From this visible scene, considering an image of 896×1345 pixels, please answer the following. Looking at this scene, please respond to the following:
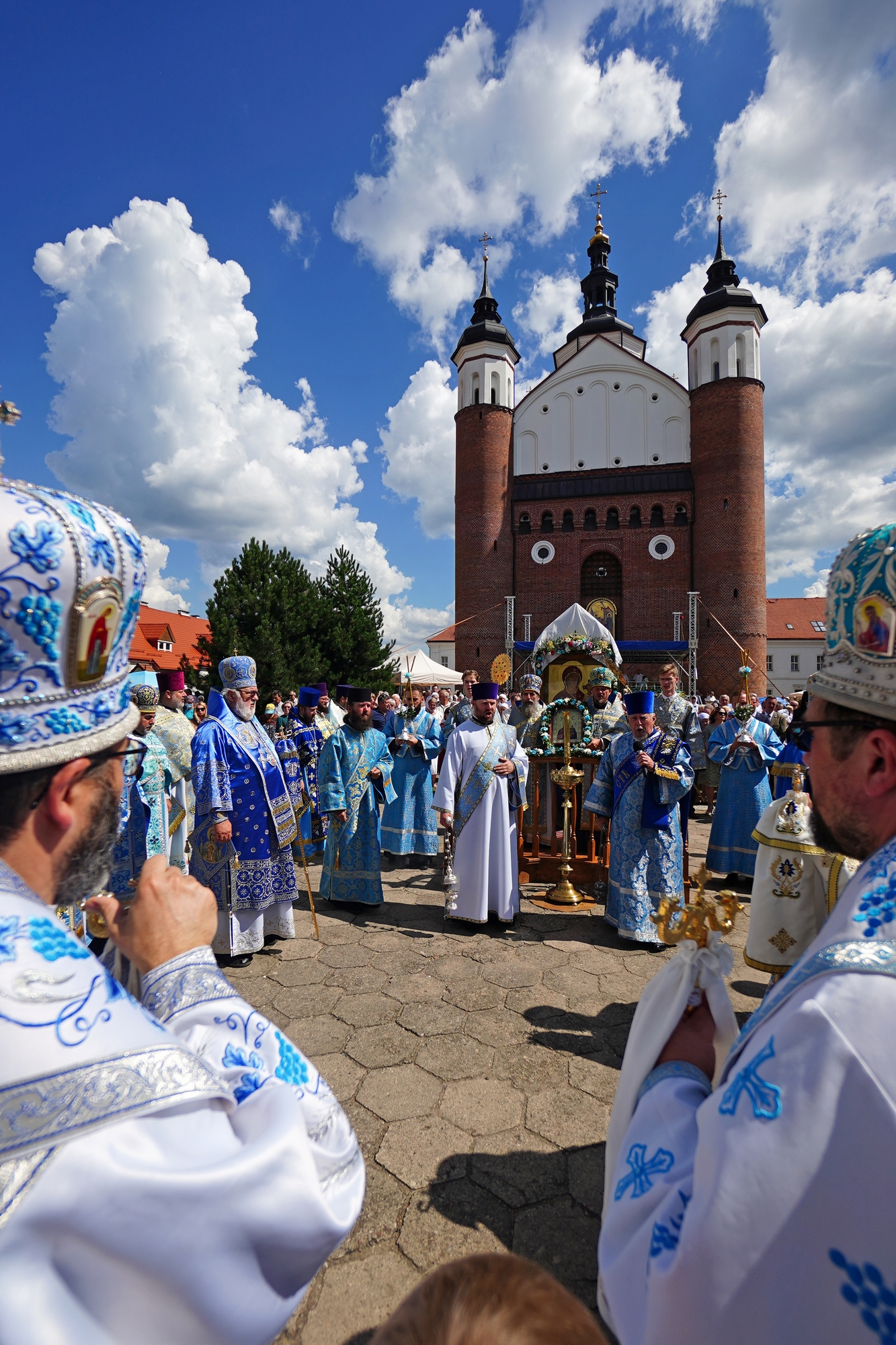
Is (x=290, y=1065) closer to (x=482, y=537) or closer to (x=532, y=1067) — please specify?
(x=532, y=1067)

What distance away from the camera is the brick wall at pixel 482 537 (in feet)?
95.3

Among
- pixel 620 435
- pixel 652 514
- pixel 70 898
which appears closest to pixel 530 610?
pixel 652 514

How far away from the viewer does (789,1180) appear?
79cm

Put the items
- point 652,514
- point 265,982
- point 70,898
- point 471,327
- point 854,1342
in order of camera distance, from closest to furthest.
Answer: point 854,1342
point 70,898
point 265,982
point 652,514
point 471,327

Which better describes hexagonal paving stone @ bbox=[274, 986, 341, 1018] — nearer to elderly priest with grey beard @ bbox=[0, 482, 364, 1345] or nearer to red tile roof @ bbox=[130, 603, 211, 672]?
elderly priest with grey beard @ bbox=[0, 482, 364, 1345]

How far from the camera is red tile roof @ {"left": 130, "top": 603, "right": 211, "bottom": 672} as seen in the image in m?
38.7

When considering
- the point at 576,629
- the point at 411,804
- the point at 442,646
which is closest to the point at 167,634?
the point at 442,646

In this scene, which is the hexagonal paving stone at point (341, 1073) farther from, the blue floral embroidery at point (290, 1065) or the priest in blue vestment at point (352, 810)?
the priest in blue vestment at point (352, 810)

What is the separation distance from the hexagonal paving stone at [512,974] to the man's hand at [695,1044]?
312cm

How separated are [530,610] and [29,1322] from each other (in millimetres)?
29165

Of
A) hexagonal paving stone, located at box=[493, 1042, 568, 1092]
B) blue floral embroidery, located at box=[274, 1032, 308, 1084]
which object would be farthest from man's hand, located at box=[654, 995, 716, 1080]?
hexagonal paving stone, located at box=[493, 1042, 568, 1092]

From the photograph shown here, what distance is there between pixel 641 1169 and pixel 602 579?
3009 cm

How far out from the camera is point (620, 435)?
3061cm

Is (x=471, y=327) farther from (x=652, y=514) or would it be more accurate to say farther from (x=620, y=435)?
(x=652, y=514)
